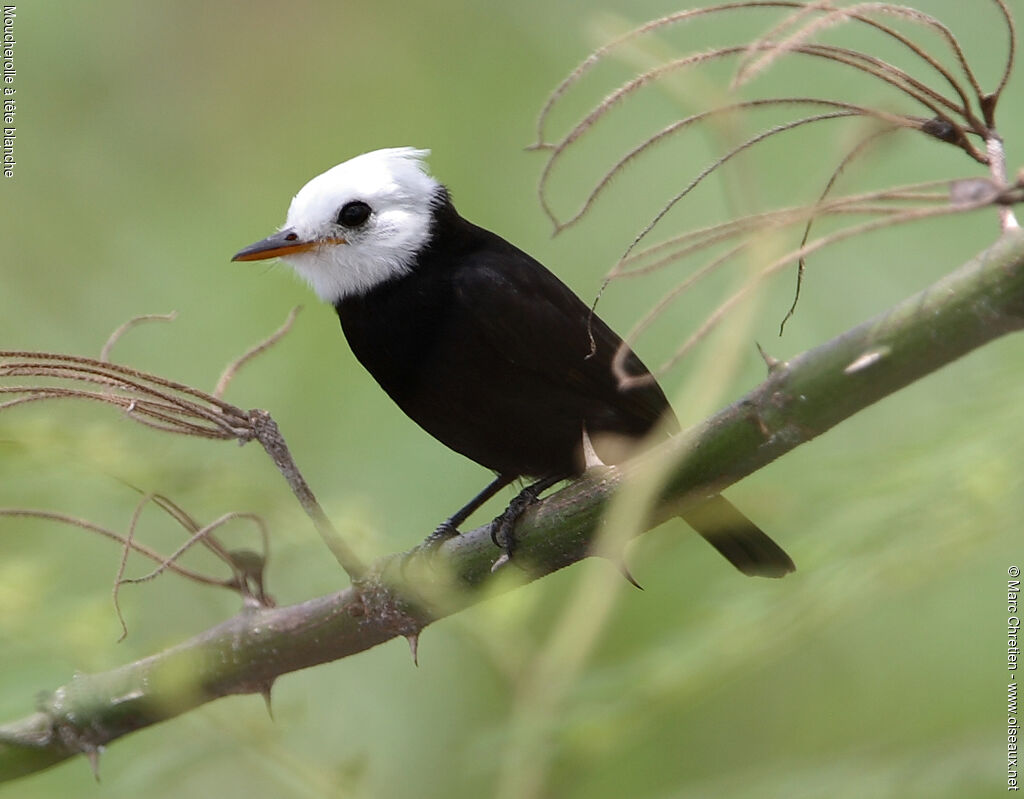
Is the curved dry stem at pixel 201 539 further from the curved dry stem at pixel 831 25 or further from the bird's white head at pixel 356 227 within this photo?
the bird's white head at pixel 356 227

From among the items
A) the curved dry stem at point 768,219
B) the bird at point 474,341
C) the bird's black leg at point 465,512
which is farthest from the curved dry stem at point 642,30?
the bird's black leg at point 465,512

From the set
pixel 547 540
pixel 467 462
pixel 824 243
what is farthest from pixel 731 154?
pixel 467 462

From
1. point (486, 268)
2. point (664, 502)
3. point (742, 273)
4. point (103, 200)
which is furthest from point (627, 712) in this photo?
point (103, 200)

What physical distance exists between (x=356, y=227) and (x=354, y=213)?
0.13ft

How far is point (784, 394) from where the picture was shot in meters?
1.56

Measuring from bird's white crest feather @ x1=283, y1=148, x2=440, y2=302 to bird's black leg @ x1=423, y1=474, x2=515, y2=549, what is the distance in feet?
2.12

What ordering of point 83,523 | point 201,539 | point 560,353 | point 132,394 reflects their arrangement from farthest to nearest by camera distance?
point 560,353
point 201,539
point 83,523
point 132,394

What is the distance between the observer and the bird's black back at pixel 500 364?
131 inches

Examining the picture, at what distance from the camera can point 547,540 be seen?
1.99 m

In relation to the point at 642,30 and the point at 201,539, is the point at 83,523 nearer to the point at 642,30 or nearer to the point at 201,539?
the point at 201,539

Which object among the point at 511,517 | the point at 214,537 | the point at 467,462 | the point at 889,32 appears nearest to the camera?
the point at 889,32

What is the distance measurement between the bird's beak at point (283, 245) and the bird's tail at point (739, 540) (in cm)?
117

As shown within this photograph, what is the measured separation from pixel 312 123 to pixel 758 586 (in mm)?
2791

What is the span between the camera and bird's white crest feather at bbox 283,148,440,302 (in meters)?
3.48
